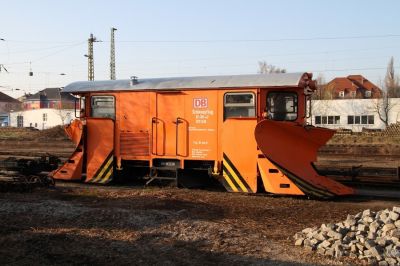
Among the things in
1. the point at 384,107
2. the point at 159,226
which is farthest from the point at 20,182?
the point at 384,107

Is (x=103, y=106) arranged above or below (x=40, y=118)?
below

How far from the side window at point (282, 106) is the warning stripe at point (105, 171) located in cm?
486

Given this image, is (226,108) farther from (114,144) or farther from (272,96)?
(114,144)

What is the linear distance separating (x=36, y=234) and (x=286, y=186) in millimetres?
6073

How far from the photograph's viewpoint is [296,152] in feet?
38.4

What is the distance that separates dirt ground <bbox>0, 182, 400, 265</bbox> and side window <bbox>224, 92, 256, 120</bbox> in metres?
2.07

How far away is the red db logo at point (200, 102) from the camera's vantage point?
12711mm

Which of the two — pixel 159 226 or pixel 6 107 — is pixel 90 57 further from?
pixel 6 107

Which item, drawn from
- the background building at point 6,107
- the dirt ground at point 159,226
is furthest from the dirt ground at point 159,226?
the background building at point 6,107

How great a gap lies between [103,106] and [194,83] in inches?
119

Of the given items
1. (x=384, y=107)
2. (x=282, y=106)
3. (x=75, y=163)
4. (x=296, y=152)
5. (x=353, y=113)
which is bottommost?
(x=75, y=163)

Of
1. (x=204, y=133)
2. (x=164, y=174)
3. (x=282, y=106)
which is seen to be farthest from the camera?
(x=164, y=174)

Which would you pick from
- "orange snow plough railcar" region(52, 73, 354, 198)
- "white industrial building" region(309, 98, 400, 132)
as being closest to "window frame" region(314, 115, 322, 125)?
"white industrial building" region(309, 98, 400, 132)

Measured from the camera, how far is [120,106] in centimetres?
1384
